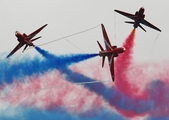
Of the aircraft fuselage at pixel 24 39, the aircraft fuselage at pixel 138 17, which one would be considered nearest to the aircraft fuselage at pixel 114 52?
the aircraft fuselage at pixel 138 17

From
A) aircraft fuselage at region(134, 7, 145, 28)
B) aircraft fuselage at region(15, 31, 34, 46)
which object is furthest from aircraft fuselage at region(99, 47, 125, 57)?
aircraft fuselage at region(15, 31, 34, 46)

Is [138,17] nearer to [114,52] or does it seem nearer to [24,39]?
[114,52]

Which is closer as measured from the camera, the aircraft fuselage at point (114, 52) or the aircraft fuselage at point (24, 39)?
the aircraft fuselage at point (114, 52)

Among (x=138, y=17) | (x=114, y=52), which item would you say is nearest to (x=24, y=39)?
(x=114, y=52)

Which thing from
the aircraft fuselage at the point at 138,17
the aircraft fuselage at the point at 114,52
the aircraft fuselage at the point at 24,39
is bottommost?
the aircraft fuselage at the point at 114,52

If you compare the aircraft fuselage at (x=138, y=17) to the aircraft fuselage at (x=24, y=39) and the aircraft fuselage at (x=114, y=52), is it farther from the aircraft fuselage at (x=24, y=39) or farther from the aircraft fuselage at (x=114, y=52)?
the aircraft fuselage at (x=24, y=39)

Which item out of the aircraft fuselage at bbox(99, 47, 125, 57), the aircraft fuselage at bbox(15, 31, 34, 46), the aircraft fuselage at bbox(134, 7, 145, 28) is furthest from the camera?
the aircraft fuselage at bbox(15, 31, 34, 46)

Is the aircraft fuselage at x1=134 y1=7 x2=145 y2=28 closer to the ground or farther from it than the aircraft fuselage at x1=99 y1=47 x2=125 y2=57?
farther from it

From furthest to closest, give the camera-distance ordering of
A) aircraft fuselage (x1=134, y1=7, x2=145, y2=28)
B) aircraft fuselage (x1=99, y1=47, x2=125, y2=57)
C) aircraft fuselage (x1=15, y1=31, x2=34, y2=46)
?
aircraft fuselage (x1=15, y1=31, x2=34, y2=46) < aircraft fuselage (x1=134, y1=7, x2=145, y2=28) < aircraft fuselage (x1=99, y1=47, x2=125, y2=57)

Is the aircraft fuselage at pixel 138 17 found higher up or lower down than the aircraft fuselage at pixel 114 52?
higher up

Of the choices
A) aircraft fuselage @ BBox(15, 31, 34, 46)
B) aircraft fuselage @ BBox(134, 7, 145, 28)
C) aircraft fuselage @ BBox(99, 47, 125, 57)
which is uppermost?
aircraft fuselage @ BBox(134, 7, 145, 28)

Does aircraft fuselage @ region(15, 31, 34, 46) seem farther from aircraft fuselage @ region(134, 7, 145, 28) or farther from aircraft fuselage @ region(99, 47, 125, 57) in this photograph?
aircraft fuselage @ region(134, 7, 145, 28)

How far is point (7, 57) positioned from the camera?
100875 mm

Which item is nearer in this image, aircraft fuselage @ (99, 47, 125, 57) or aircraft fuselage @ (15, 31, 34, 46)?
aircraft fuselage @ (99, 47, 125, 57)
